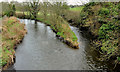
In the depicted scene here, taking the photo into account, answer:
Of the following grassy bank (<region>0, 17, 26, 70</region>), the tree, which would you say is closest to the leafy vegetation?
grassy bank (<region>0, 17, 26, 70</region>)

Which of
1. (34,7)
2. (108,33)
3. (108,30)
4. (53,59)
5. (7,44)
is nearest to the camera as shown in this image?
(108,33)

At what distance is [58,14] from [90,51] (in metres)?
12.3

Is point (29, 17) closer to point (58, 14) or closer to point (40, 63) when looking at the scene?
point (58, 14)

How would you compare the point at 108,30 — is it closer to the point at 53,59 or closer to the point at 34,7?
the point at 53,59

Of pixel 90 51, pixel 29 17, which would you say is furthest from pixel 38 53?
pixel 29 17

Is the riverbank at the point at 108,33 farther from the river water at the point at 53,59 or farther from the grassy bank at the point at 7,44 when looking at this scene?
the grassy bank at the point at 7,44

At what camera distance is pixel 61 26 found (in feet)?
72.7

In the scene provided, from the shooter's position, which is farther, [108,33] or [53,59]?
[53,59]

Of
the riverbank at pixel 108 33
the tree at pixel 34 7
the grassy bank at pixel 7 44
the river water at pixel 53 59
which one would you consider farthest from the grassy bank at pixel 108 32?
the tree at pixel 34 7

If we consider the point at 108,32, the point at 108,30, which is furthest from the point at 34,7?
the point at 108,32

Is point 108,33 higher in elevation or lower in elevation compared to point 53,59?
higher

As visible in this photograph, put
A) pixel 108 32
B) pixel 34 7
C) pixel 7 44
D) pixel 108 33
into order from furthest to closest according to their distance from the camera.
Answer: pixel 34 7 → pixel 7 44 → pixel 108 33 → pixel 108 32

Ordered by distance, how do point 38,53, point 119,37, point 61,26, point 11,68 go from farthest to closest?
point 61,26, point 38,53, point 11,68, point 119,37

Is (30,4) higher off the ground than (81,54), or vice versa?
(30,4)
